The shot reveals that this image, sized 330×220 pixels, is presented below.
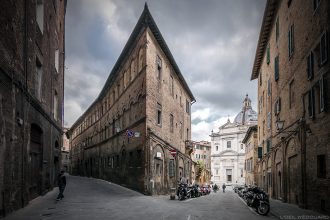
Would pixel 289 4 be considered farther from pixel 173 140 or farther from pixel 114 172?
pixel 114 172

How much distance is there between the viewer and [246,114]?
313 feet

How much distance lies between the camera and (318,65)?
14.1 m

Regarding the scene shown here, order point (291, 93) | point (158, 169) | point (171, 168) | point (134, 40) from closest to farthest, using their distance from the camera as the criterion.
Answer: point (291, 93) → point (158, 169) → point (134, 40) → point (171, 168)

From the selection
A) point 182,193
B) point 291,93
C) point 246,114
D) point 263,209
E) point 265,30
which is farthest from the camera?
point 246,114

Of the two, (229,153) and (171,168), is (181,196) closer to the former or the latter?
(171,168)

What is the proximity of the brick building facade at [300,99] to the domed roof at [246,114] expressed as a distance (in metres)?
68.0

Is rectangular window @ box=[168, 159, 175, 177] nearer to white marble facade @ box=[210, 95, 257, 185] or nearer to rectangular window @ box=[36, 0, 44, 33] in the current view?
rectangular window @ box=[36, 0, 44, 33]

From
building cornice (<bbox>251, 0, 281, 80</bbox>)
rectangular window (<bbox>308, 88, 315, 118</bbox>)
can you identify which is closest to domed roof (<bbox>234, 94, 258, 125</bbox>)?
building cornice (<bbox>251, 0, 281, 80</bbox>)

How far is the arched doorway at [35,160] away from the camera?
16672 millimetres

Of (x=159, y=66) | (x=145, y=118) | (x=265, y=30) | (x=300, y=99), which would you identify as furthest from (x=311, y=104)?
(x=159, y=66)

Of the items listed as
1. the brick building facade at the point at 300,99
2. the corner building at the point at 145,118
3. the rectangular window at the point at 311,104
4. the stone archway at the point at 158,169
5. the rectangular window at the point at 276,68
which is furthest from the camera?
the stone archway at the point at 158,169

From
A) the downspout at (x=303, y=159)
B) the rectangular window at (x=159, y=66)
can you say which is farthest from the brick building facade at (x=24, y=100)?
A: the downspout at (x=303, y=159)

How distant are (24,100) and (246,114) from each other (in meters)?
86.0

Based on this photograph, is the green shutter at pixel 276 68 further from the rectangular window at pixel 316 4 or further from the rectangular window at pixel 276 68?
the rectangular window at pixel 316 4
